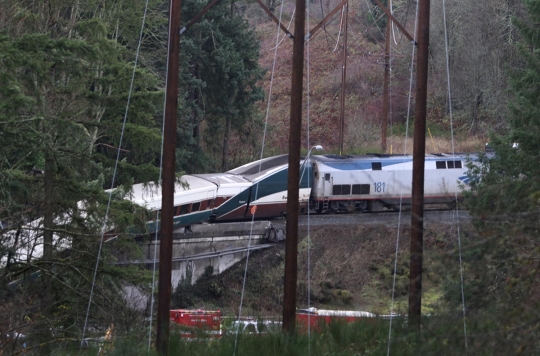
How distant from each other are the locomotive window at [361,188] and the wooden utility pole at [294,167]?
1847cm

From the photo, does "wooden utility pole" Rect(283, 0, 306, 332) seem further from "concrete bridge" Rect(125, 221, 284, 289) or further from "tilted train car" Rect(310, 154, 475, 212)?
"tilted train car" Rect(310, 154, 475, 212)

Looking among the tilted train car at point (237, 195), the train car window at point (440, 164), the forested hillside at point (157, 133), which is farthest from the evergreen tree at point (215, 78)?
the train car window at point (440, 164)

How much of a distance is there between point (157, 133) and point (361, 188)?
630 inches

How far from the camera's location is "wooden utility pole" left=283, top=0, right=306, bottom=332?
34.9 feet

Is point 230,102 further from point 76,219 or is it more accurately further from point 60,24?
point 76,219

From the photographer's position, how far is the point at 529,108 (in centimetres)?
1611

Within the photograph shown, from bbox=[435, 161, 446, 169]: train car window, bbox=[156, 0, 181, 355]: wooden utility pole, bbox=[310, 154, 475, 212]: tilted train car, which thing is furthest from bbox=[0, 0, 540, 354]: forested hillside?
bbox=[310, 154, 475, 212]: tilted train car

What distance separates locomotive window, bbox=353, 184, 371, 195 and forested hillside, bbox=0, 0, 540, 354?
4.82 m

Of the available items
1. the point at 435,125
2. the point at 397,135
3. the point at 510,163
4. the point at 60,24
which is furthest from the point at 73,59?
the point at 435,125

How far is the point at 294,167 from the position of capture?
10.8 m

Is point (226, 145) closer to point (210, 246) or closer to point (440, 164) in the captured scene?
point (210, 246)

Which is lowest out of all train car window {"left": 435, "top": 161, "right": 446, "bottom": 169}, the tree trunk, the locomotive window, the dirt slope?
the dirt slope

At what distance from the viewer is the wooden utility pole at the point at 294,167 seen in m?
10.6

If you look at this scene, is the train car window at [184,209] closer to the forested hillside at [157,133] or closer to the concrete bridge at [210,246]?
the concrete bridge at [210,246]
